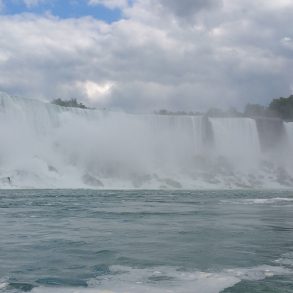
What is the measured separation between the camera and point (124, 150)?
56.0 m

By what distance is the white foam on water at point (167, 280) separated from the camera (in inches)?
266

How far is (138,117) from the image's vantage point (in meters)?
58.2

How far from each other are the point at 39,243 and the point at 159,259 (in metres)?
3.04

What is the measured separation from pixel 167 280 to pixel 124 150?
4878 centimetres

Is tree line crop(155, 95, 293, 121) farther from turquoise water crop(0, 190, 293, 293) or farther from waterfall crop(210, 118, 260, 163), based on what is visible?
turquoise water crop(0, 190, 293, 293)

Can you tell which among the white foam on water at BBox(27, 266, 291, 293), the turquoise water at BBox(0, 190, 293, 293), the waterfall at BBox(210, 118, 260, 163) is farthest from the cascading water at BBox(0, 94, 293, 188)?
the white foam on water at BBox(27, 266, 291, 293)

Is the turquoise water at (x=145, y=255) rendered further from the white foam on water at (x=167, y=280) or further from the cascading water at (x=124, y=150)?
the cascading water at (x=124, y=150)

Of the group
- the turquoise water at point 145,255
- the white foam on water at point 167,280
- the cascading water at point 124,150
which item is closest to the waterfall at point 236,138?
the cascading water at point 124,150

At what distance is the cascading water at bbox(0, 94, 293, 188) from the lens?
46.0m

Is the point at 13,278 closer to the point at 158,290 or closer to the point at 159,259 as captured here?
the point at 158,290

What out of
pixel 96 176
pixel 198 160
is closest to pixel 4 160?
pixel 96 176

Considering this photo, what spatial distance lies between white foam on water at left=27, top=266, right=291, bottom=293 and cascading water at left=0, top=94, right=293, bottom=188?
117ft

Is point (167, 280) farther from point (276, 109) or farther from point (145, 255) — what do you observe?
Result: point (276, 109)

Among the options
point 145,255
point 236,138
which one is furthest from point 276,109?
point 145,255
